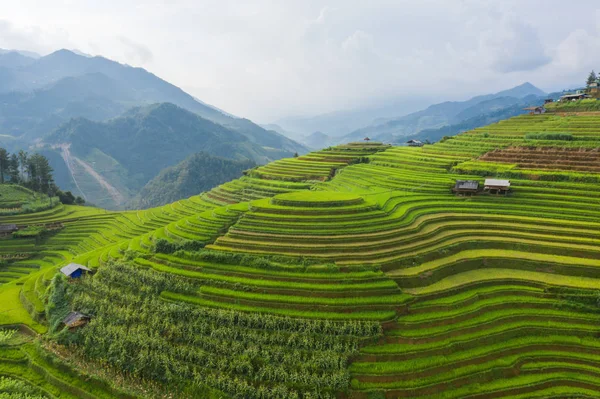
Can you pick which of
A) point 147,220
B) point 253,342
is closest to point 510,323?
point 253,342

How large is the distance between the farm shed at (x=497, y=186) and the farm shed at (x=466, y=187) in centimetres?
93

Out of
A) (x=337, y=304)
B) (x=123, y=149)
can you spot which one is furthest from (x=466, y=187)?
(x=123, y=149)

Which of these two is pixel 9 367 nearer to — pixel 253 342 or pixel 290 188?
pixel 253 342

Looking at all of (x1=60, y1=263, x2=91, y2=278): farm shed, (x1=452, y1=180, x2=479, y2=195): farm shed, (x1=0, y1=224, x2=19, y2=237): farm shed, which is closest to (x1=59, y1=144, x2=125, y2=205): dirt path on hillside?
(x1=0, y1=224, x2=19, y2=237): farm shed

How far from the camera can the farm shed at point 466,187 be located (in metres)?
29.5

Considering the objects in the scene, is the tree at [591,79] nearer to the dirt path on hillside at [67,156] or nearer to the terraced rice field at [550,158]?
the terraced rice field at [550,158]

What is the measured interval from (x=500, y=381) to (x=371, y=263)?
8563mm

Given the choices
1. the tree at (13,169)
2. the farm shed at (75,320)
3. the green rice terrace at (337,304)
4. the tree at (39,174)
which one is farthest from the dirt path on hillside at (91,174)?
the farm shed at (75,320)

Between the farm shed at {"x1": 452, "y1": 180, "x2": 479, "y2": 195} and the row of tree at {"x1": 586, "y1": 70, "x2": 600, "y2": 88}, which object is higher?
the row of tree at {"x1": 586, "y1": 70, "x2": 600, "y2": 88}

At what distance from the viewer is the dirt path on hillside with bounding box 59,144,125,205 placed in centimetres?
12293

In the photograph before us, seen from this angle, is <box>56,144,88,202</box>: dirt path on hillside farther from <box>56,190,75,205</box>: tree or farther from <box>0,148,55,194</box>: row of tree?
<box>56,190,75,205</box>: tree

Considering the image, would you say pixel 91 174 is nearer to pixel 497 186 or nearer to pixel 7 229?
pixel 7 229

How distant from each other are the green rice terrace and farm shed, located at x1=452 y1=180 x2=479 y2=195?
65 centimetres

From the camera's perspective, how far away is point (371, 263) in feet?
66.2
